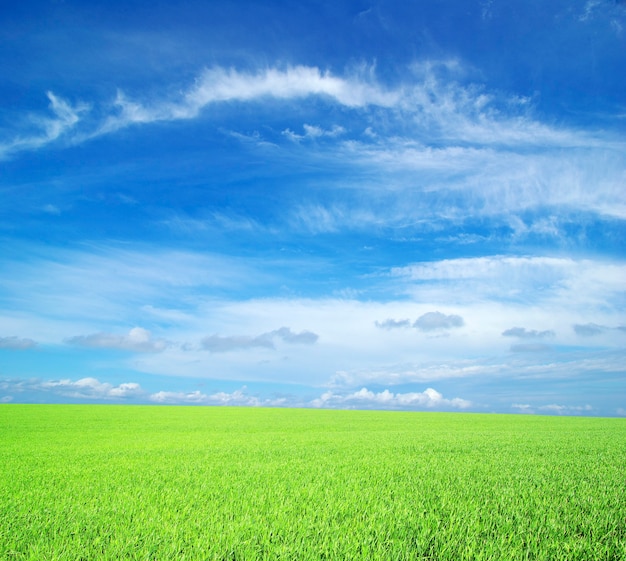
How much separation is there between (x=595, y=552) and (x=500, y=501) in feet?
6.06

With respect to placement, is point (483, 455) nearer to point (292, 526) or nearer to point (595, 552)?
point (595, 552)

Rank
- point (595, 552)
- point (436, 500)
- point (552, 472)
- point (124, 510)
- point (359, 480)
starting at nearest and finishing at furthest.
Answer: point (595, 552), point (124, 510), point (436, 500), point (359, 480), point (552, 472)

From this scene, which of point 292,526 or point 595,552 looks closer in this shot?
point 595,552

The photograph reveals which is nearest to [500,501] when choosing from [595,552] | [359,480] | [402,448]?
[595,552]

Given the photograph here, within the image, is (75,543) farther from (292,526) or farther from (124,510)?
(292,526)

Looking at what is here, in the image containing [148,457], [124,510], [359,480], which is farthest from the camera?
[148,457]

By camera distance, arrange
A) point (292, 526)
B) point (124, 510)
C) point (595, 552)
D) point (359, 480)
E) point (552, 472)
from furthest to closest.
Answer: point (552, 472)
point (359, 480)
point (124, 510)
point (292, 526)
point (595, 552)

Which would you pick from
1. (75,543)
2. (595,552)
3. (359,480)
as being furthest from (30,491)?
(595,552)

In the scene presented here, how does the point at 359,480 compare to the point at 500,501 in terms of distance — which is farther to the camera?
the point at 359,480

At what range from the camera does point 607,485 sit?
26.6 feet

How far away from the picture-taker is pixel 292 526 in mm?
5156

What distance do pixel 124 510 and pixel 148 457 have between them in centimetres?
621

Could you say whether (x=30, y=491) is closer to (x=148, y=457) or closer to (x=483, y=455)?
(x=148, y=457)

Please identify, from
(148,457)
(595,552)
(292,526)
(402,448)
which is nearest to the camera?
(595,552)
